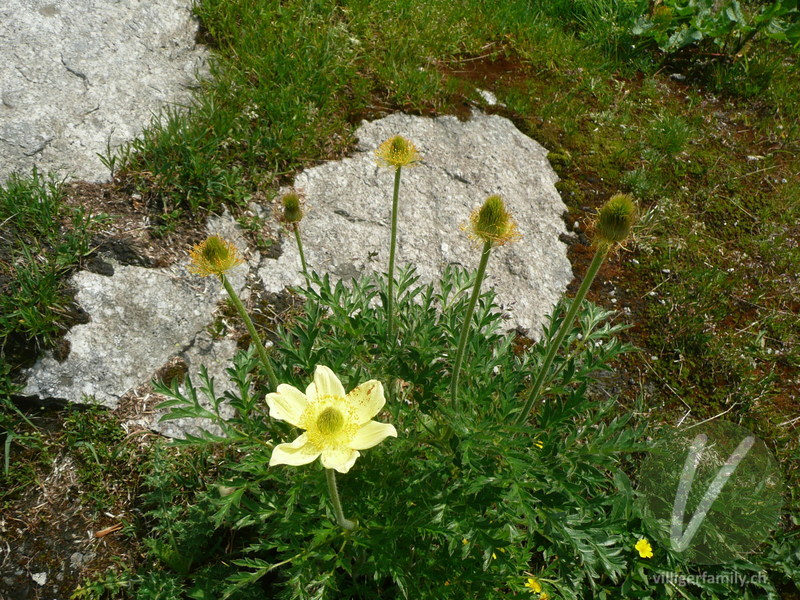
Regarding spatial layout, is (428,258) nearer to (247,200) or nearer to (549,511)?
(247,200)

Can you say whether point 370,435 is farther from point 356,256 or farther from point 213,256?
point 356,256

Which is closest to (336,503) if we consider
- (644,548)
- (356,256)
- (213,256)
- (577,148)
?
(213,256)

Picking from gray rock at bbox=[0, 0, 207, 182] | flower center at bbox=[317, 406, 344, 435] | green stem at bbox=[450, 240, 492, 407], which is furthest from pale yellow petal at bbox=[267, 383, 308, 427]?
gray rock at bbox=[0, 0, 207, 182]

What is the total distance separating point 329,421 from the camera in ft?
5.85

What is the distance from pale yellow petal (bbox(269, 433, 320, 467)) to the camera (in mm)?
1735

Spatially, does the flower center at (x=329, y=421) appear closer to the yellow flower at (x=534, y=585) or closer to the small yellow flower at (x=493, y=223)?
the small yellow flower at (x=493, y=223)

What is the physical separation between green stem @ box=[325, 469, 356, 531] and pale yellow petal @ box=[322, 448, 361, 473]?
0.16ft

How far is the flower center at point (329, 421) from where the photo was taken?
5.86 ft

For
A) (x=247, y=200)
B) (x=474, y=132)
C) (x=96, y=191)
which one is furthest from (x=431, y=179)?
(x=96, y=191)

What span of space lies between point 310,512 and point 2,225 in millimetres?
2204

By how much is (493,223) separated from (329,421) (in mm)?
787

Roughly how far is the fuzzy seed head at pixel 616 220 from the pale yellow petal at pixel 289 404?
1.05m

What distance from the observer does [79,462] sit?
9.02 feet

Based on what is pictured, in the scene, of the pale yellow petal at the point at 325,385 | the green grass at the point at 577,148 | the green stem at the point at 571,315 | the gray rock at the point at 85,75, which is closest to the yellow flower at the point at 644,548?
the green grass at the point at 577,148
